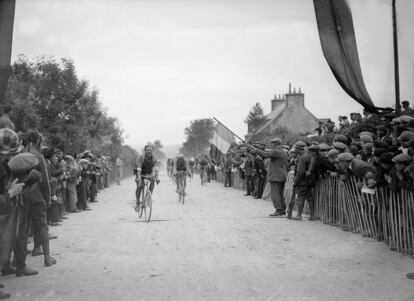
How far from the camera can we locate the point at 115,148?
1762 inches

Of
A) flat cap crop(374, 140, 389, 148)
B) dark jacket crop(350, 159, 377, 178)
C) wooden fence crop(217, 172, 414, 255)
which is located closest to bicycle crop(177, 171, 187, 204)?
wooden fence crop(217, 172, 414, 255)

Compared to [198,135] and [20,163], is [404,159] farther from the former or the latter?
[198,135]

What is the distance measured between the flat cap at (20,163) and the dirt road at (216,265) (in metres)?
1.45

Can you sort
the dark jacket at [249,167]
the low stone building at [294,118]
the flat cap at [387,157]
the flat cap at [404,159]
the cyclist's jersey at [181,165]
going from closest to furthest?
the flat cap at [404,159] → the flat cap at [387,157] → the cyclist's jersey at [181,165] → the dark jacket at [249,167] → the low stone building at [294,118]

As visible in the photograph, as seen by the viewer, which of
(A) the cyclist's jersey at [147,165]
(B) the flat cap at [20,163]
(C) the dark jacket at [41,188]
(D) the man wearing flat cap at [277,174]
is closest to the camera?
(B) the flat cap at [20,163]

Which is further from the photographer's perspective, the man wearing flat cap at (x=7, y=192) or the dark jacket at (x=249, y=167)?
the dark jacket at (x=249, y=167)

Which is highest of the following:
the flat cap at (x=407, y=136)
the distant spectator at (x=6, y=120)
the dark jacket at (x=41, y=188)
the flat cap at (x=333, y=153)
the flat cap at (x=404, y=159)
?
the distant spectator at (x=6, y=120)

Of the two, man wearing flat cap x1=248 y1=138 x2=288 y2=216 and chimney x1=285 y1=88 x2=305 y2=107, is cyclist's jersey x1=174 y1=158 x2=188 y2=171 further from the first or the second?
chimney x1=285 y1=88 x2=305 y2=107

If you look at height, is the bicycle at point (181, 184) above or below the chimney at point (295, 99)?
below

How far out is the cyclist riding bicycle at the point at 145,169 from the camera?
12.8 meters

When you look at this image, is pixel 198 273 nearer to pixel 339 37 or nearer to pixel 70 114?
pixel 339 37

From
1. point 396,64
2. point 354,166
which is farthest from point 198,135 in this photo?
point 396,64

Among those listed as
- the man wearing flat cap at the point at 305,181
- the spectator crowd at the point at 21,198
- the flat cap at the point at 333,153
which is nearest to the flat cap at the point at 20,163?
the spectator crowd at the point at 21,198

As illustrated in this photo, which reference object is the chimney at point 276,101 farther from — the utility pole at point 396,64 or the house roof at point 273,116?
the utility pole at point 396,64
